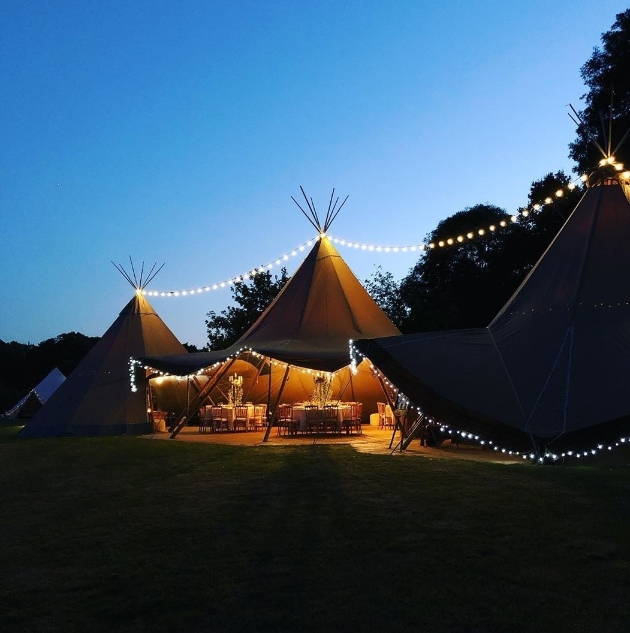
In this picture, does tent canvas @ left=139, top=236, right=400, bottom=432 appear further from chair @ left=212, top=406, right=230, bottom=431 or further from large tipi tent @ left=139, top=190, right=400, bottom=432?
chair @ left=212, top=406, right=230, bottom=431

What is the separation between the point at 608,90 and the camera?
16.9 meters

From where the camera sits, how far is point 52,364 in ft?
122

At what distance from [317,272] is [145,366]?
3.94m

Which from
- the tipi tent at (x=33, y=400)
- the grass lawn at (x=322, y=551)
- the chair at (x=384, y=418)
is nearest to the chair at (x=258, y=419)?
the chair at (x=384, y=418)

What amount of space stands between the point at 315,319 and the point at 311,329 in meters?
0.29

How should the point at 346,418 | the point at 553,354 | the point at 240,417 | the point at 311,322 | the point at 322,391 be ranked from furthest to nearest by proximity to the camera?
the point at 322,391, the point at 240,417, the point at 311,322, the point at 346,418, the point at 553,354

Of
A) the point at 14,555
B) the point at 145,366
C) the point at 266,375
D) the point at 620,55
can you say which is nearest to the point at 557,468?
the point at 14,555

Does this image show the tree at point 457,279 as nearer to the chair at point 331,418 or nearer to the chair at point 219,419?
the chair at point 331,418

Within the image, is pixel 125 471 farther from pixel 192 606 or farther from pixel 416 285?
pixel 416 285

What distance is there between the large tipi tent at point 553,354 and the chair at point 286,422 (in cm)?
355

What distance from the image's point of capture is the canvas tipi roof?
13047 mm

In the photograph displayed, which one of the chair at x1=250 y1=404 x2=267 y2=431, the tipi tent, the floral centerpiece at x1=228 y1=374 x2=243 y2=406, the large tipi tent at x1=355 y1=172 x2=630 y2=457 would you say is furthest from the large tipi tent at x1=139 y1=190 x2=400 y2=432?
the tipi tent

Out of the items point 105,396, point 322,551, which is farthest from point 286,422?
point 322,551

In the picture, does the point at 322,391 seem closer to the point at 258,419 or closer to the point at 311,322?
the point at 258,419
